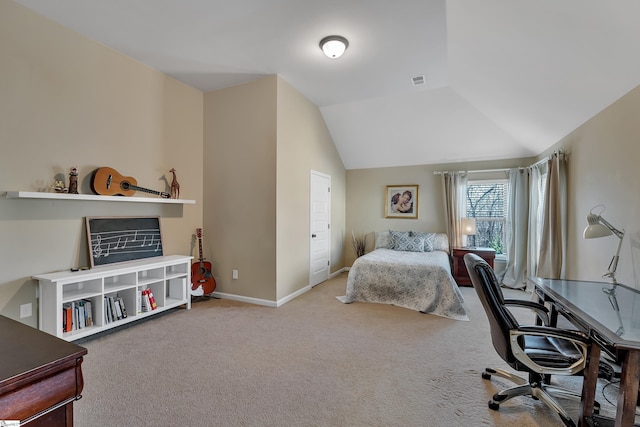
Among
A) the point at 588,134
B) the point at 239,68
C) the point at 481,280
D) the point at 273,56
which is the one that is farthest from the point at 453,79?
the point at 481,280

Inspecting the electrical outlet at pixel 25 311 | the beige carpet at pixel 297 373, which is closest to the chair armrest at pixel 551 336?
the beige carpet at pixel 297 373

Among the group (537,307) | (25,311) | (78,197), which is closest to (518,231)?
(537,307)

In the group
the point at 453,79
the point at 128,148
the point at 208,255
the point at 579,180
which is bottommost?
the point at 208,255

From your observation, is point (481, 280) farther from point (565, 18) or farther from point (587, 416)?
point (565, 18)

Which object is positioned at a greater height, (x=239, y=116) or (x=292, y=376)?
(x=239, y=116)

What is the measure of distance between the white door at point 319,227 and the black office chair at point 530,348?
120 inches

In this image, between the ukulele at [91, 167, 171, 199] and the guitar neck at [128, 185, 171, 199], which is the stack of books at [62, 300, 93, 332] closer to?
the ukulele at [91, 167, 171, 199]

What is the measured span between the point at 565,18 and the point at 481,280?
6.46 ft

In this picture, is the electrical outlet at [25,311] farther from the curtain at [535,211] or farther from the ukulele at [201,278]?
the curtain at [535,211]

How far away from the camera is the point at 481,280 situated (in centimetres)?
186

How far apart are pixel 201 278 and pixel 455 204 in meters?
4.62

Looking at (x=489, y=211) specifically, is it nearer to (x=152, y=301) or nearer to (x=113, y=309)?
(x=152, y=301)

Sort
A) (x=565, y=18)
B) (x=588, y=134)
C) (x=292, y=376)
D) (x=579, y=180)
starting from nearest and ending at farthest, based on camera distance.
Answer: (x=565, y=18) → (x=292, y=376) → (x=588, y=134) → (x=579, y=180)

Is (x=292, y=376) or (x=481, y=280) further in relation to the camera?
(x=292, y=376)
